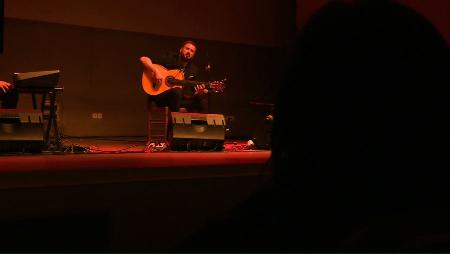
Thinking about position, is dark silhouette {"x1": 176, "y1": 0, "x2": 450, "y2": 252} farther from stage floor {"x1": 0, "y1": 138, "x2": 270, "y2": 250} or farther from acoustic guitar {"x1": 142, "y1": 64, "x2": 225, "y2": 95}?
acoustic guitar {"x1": 142, "y1": 64, "x2": 225, "y2": 95}

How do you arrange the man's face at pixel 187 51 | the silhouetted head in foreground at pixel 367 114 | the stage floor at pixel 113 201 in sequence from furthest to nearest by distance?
the man's face at pixel 187 51
the stage floor at pixel 113 201
the silhouetted head in foreground at pixel 367 114

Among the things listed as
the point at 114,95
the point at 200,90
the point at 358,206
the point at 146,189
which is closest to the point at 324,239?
the point at 358,206

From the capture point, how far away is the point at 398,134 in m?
0.51

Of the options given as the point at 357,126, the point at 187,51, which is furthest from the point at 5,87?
the point at 357,126

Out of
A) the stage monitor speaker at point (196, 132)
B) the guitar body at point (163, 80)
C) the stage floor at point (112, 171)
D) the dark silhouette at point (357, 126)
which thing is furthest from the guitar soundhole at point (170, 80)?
the dark silhouette at point (357, 126)

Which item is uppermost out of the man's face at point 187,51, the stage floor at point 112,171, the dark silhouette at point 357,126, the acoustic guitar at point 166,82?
the man's face at point 187,51

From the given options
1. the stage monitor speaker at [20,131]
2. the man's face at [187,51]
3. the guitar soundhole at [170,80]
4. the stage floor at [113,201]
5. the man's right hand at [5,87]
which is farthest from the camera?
the man's face at [187,51]

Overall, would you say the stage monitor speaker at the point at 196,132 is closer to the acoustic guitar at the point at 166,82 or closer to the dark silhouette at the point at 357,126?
the acoustic guitar at the point at 166,82

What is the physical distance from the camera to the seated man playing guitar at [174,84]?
446 centimetres

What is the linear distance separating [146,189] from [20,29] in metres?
5.79

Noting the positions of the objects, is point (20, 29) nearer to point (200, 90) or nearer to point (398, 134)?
point (200, 90)

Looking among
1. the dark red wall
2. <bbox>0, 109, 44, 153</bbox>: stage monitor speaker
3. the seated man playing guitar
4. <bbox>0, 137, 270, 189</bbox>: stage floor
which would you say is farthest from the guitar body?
Answer: <bbox>0, 137, 270, 189</bbox>: stage floor

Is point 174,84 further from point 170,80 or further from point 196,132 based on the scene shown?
point 196,132

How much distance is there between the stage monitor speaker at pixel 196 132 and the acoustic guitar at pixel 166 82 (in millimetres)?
891
